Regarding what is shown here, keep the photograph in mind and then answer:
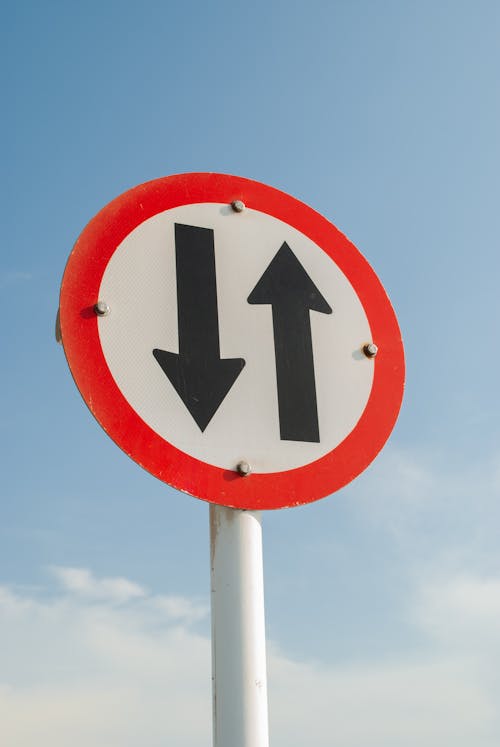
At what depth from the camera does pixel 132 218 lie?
140 cm

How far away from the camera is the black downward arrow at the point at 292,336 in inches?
53.7

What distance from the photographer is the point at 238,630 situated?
1176 millimetres

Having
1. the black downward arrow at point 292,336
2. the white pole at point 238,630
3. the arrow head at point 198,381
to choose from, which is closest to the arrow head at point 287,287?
the black downward arrow at point 292,336

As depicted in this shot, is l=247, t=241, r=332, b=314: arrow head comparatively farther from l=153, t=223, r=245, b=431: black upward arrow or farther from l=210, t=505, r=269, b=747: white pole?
l=210, t=505, r=269, b=747: white pole

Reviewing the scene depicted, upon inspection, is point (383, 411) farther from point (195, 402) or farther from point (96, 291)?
point (96, 291)

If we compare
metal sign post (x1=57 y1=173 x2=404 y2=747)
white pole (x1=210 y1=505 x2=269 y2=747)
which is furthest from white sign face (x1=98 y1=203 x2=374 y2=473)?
white pole (x1=210 y1=505 x2=269 y2=747)

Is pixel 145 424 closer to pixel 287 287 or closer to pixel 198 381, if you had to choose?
pixel 198 381

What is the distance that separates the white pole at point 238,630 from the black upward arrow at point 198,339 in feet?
0.57

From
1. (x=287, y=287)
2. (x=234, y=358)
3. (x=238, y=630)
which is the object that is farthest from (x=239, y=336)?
(x=238, y=630)

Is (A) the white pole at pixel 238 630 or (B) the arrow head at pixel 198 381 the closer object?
(A) the white pole at pixel 238 630

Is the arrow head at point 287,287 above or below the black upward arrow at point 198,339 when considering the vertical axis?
above

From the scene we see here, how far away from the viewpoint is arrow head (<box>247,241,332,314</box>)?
4.75 feet

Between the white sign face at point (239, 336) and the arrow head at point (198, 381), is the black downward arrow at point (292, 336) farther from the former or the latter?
the arrow head at point (198, 381)

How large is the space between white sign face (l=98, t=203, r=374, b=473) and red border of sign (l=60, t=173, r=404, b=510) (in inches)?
0.6
